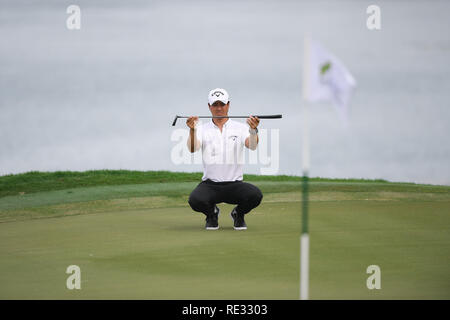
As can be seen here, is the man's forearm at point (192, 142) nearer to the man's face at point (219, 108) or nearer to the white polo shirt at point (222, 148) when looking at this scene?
the white polo shirt at point (222, 148)

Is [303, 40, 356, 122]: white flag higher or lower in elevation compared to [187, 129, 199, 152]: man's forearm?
lower

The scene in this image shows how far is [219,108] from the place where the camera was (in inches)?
417

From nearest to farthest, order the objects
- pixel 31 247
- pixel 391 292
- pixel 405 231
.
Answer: pixel 391 292, pixel 31 247, pixel 405 231

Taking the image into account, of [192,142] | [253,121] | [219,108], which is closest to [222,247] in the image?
[253,121]

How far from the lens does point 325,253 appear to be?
8594 millimetres

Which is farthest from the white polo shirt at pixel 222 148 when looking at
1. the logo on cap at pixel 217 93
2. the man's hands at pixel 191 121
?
the man's hands at pixel 191 121

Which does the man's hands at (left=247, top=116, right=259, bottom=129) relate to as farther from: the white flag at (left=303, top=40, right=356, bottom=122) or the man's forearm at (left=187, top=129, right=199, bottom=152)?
the white flag at (left=303, top=40, right=356, bottom=122)

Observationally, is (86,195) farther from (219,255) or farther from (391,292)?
(391,292)

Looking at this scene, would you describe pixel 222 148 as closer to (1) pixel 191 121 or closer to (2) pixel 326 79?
(1) pixel 191 121

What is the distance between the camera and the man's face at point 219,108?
34.6 ft

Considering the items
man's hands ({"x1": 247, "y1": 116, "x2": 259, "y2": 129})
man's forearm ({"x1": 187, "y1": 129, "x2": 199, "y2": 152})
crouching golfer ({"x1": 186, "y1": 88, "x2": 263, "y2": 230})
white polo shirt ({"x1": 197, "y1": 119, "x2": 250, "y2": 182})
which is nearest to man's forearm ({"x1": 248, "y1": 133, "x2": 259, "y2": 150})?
crouching golfer ({"x1": 186, "y1": 88, "x2": 263, "y2": 230})

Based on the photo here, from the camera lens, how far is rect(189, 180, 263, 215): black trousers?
10500 mm

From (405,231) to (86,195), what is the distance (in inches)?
270
